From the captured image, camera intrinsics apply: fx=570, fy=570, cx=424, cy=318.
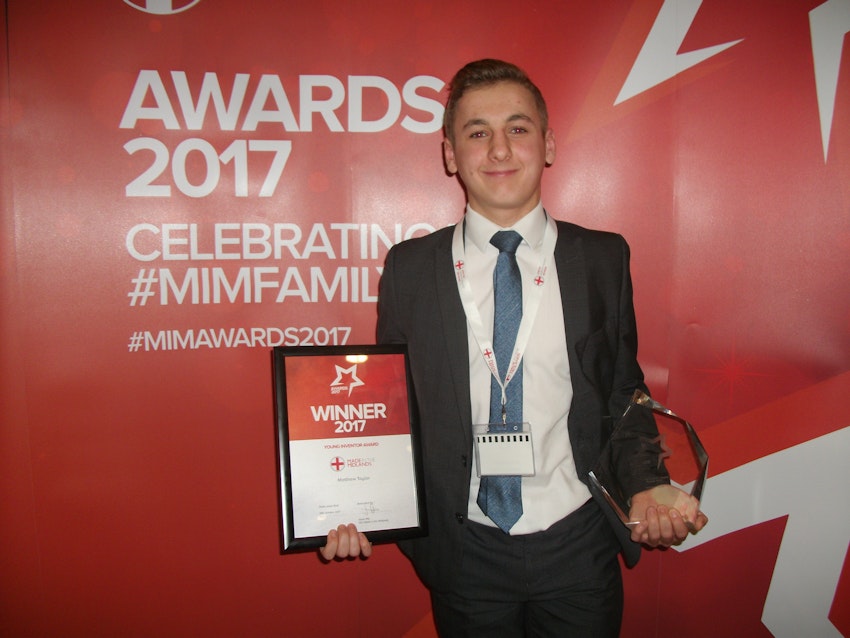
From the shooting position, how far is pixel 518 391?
5.61 ft

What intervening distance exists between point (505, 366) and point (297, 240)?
1.12 metres

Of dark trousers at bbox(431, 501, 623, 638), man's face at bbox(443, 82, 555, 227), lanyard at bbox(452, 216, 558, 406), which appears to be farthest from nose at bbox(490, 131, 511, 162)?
dark trousers at bbox(431, 501, 623, 638)

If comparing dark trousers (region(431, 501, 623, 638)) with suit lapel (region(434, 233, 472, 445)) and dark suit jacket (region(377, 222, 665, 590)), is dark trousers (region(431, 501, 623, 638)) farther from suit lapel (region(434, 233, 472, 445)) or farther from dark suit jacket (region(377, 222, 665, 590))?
suit lapel (region(434, 233, 472, 445))

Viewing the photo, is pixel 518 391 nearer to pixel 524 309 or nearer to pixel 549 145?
pixel 524 309

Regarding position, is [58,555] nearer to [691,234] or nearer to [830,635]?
[691,234]

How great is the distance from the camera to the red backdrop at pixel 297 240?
2.28 metres

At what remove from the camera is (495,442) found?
1651 millimetres

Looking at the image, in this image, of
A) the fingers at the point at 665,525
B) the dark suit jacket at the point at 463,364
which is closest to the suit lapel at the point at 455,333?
the dark suit jacket at the point at 463,364

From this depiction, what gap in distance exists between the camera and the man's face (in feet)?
5.87

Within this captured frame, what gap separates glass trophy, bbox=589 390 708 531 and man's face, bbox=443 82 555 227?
29.3 inches

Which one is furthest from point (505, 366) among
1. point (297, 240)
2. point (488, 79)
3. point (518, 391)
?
point (297, 240)

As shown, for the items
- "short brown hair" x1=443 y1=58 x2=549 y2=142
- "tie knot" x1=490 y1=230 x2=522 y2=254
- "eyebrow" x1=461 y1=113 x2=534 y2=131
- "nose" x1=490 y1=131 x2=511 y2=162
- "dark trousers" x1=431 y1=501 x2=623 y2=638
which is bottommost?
"dark trousers" x1=431 y1=501 x2=623 y2=638

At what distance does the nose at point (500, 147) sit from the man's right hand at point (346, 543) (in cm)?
120

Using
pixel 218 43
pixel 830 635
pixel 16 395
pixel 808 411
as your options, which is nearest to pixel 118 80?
pixel 218 43
